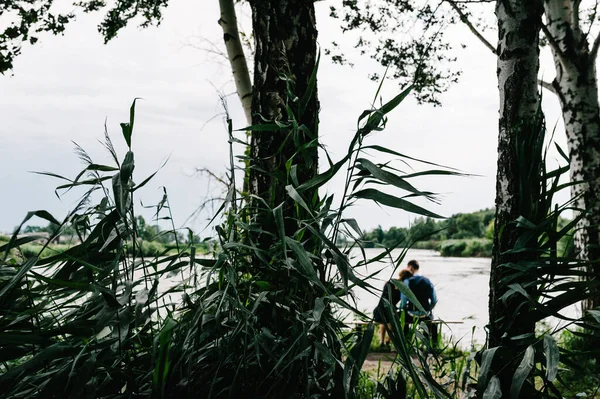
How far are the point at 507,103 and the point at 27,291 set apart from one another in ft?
7.57

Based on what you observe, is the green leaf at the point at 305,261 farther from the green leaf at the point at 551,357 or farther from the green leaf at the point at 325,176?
the green leaf at the point at 551,357

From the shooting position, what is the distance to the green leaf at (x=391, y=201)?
157 cm

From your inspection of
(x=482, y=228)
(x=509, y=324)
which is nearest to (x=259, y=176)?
(x=509, y=324)

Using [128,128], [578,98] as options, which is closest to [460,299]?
[578,98]

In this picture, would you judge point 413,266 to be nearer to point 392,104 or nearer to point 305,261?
point 392,104

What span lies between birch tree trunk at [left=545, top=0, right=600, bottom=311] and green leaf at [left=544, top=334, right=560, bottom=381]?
4730 millimetres

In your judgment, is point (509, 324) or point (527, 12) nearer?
point (509, 324)

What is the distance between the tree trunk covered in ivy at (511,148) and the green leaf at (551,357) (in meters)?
0.20

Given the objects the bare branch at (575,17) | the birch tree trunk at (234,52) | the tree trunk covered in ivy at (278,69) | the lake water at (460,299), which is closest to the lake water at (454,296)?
the lake water at (460,299)

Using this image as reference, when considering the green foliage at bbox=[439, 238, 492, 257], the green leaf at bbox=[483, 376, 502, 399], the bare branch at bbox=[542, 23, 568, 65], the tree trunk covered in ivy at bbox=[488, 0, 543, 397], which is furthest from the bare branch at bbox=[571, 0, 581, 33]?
the green foliage at bbox=[439, 238, 492, 257]

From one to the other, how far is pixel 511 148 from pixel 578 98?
4.66 meters

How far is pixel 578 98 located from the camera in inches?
255

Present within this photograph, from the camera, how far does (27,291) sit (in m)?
1.76

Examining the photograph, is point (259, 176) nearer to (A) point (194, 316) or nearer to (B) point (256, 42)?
(B) point (256, 42)
